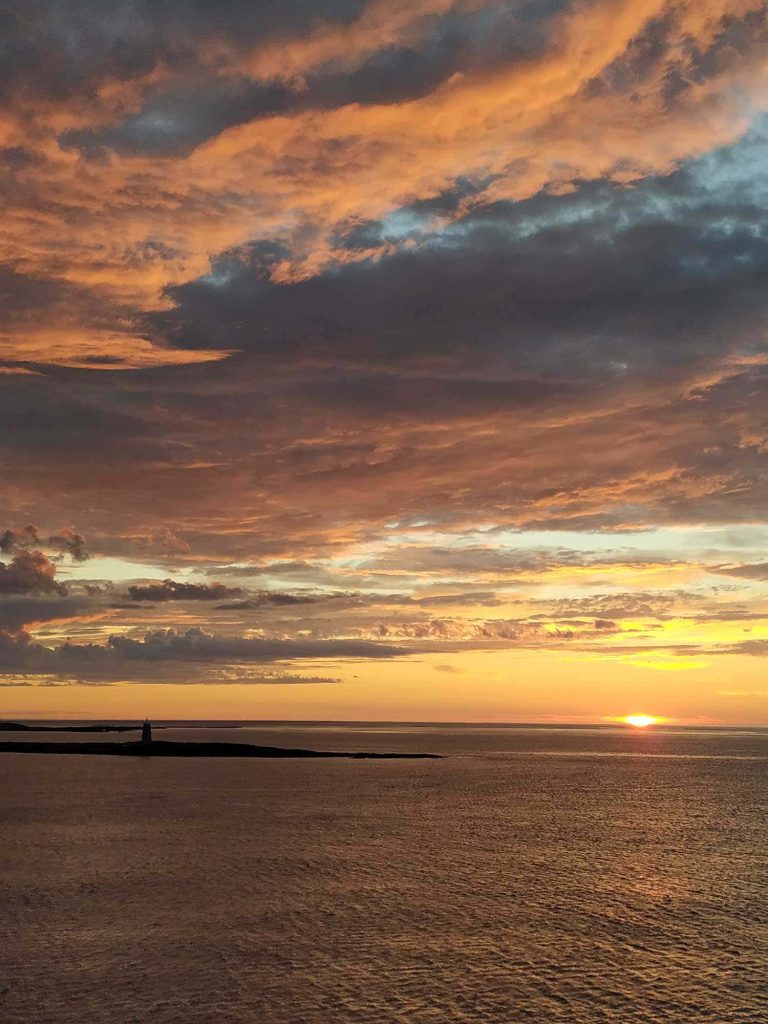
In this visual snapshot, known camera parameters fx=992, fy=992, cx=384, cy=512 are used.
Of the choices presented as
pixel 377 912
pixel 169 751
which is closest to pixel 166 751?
pixel 169 751

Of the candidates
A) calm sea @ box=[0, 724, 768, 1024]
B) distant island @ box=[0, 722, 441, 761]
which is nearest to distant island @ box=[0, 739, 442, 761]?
distant island @ box=[0, 722, 441, 761]

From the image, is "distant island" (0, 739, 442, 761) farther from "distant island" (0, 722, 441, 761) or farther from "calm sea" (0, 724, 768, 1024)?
"calm sea" (0, 724, 768, 1024)

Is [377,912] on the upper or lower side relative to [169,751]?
lower

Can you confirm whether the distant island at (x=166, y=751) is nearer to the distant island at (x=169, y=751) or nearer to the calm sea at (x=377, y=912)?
the distant island at (x=169, y=751)

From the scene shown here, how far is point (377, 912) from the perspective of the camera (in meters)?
36.8

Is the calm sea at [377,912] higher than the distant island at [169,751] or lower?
lower

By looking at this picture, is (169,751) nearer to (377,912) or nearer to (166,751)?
(166,751)

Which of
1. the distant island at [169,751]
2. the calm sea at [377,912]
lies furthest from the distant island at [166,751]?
the calm sea at [377,912]

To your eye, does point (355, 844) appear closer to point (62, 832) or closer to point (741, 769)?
point (62, 832)

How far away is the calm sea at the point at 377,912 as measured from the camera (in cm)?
2622

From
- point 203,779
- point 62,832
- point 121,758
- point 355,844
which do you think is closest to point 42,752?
point 121,758

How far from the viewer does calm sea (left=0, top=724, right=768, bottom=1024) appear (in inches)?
1032

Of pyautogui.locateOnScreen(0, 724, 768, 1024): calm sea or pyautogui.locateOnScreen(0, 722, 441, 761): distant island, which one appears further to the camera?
pyautogui.locateOnScreen(0, 722, 441, 761): distant island

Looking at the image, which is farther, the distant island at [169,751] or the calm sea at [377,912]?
the distant island at [169,751]
